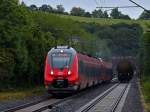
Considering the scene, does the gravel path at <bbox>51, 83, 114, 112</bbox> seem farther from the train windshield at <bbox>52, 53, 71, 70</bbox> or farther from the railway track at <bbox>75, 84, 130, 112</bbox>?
the train windshield at <bbox>52, 53, 71, 70</bbox>

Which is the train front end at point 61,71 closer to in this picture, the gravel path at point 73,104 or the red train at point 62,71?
the red train at point 62,71

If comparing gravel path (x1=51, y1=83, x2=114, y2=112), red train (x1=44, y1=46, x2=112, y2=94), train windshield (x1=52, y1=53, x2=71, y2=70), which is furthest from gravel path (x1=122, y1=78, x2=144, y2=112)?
train windshield (x1=52, y1=53, x2=71, y2=70)

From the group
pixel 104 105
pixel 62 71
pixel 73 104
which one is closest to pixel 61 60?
pixel 62 71

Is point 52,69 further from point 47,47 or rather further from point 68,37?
point 68,37

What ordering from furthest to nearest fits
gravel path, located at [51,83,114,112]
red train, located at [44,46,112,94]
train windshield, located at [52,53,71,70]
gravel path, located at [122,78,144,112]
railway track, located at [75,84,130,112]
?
train windshield, located at [52,53,71,70], red train, located at [44,46,112,94], gravel path, located at [122,78,144,112], railway track, located at [75,84,130,112], gravel path, located at [51,83,114,112]

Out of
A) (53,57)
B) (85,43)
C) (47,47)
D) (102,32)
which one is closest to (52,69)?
(53,57)

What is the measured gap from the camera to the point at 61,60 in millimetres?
40125

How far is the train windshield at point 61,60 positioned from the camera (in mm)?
40031

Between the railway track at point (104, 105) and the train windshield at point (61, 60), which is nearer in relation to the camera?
the railway track at point (104, 105)

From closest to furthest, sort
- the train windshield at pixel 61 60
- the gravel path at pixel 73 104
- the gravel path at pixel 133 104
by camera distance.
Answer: the gravel path at pixel 73 104 < the gravel path at pixel 133 104 < the train windshield at pixel 61 60

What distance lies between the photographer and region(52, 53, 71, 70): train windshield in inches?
1576

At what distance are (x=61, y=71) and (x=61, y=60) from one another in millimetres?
869

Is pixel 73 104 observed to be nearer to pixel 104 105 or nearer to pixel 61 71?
pixel 104 105

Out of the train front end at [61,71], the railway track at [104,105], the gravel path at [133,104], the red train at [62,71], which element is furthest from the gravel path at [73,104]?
the gravel path at [133,104]
